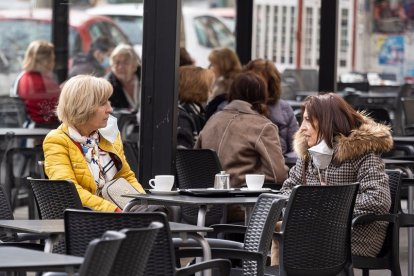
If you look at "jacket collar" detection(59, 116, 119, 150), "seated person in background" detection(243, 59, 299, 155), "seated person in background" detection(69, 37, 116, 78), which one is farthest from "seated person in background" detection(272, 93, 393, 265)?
"seated person in background" detection(69, 37, 116, 78)

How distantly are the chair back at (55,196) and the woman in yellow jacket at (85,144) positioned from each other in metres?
0.33

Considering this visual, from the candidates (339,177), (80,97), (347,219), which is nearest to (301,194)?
(347,219)

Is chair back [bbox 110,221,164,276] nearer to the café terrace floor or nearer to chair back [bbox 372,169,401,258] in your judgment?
chair back [bbox 372,169,401,258]

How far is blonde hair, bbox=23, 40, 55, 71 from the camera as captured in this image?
1115 cm

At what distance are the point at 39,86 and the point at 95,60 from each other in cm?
107

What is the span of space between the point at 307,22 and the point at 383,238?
27.0 ft

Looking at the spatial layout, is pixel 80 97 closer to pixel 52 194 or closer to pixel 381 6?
pixel 52 194

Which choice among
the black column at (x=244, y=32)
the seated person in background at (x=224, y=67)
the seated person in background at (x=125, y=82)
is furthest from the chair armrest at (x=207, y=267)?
the black column at (x=244, y=32)

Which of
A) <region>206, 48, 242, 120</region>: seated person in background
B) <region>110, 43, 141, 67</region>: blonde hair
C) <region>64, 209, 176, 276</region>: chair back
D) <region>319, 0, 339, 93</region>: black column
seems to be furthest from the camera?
<region>206, 48, 242, 120</region>: seated person in background

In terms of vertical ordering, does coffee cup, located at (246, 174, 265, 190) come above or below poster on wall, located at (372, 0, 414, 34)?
below

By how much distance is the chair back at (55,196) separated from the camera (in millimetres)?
6664

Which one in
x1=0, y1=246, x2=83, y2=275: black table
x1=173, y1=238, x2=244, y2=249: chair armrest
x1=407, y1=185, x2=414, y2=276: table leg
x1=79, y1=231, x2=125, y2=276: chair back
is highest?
x1=79, y1=231, x2=125, y2=276: chair back

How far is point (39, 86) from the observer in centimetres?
1110

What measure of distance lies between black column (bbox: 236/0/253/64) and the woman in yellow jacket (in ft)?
20.6
